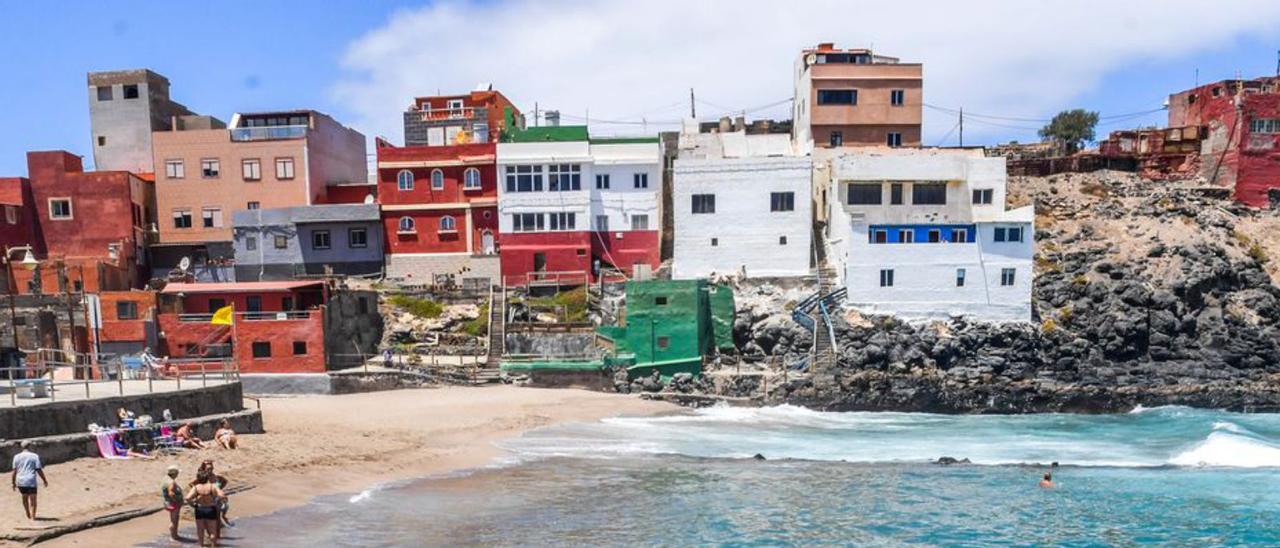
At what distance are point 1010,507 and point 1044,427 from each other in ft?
48.0

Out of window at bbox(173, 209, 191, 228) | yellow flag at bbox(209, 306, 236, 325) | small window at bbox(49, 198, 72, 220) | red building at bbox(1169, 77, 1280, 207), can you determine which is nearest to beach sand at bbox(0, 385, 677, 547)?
yellow flag at bbox(209, 306, 236, 325)

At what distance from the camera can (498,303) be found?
4572 cm

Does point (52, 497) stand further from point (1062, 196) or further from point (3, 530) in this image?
point (1062, 196)

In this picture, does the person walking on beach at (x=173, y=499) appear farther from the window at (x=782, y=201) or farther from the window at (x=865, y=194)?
the window at (x=865, y=194)

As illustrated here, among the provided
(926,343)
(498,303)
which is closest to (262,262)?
(498,303)

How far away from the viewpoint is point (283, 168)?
169 feet

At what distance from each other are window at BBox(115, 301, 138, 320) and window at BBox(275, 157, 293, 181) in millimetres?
14788

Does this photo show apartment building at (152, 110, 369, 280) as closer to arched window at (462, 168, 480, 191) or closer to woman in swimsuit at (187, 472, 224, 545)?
arched window at (462, 168, 480, 191)

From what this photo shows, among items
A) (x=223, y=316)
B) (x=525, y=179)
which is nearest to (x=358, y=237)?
(x=525, y=179)

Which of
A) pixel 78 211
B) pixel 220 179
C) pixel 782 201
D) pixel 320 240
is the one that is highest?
pixel 220 179

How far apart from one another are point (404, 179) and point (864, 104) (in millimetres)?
32386

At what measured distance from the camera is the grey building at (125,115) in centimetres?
Answer: 5444

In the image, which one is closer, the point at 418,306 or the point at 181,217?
the point at 418,306

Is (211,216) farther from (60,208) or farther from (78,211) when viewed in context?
(60,208)
